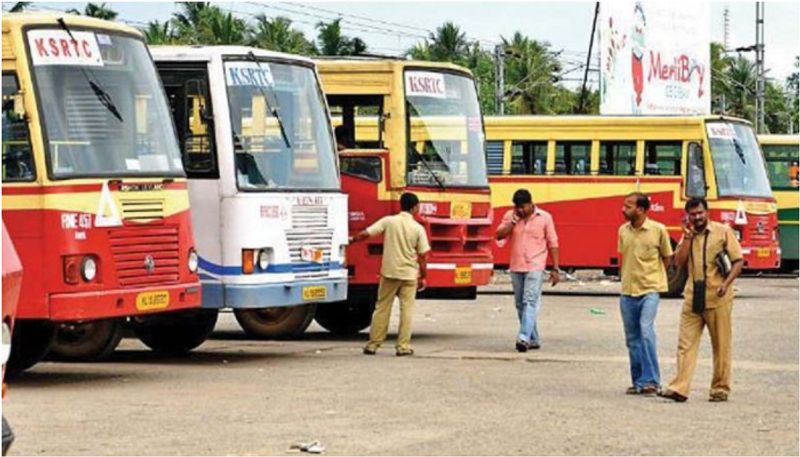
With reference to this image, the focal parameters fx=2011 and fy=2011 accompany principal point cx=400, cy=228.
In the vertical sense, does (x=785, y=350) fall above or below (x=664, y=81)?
below

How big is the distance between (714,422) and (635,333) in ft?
8.17

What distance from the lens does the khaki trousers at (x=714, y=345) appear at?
15812 millimetres

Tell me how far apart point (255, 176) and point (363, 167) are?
3.50 metres

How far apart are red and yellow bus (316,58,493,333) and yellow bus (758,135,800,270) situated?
2024cm

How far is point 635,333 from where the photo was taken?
1667 cm

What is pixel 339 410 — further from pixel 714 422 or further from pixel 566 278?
pixel 566 278

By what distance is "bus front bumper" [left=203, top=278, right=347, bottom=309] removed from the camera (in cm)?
1891

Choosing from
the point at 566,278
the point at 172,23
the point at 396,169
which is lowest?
the point at 566,278

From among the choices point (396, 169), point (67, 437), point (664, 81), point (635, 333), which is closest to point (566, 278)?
point (664, 81)

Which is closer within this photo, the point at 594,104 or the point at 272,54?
the point at 272,54

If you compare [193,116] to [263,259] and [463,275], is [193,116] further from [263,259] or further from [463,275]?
[463,275]

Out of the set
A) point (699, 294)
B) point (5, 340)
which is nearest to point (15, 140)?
point (699, 294)

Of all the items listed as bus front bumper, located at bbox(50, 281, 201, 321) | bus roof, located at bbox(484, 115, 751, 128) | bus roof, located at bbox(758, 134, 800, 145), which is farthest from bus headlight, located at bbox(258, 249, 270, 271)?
bus roof, located at bbox(758, 134, 800, 145)

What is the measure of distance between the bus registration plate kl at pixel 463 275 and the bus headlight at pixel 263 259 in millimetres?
4403
